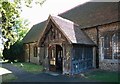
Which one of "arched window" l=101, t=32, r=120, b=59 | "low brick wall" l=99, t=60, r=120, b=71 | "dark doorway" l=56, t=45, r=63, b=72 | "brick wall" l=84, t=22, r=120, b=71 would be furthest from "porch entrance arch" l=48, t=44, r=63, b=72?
"arched window" l=101, t=32, r=120, b=59

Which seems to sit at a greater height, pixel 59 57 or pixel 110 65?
pixel 59 57

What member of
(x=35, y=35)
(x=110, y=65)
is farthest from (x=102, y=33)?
(x=35, y=35)

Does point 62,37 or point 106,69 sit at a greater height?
point 62,37

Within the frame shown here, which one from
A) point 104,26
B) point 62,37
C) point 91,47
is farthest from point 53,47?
point 104,26

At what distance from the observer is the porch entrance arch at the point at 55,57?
19.9m

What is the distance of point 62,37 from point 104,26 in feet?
14.7

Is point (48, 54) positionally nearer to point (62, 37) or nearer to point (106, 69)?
point (62, 37)

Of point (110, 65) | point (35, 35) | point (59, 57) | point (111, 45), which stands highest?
point (35, 35)

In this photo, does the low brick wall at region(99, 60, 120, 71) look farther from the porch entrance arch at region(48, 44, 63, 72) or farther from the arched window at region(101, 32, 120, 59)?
the porch entrance arch at region(48, 44, 63, 72)

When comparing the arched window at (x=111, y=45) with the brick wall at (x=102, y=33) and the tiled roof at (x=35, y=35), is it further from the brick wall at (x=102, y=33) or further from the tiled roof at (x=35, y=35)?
the tiled roof at (x=35, y=35)

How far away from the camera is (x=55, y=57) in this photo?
19984mm

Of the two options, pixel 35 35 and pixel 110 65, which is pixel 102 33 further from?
pixel 35 35

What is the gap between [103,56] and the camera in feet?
64.1

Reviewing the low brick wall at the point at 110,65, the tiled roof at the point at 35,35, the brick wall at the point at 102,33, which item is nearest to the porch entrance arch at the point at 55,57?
the brick wall at the point at 102,33
